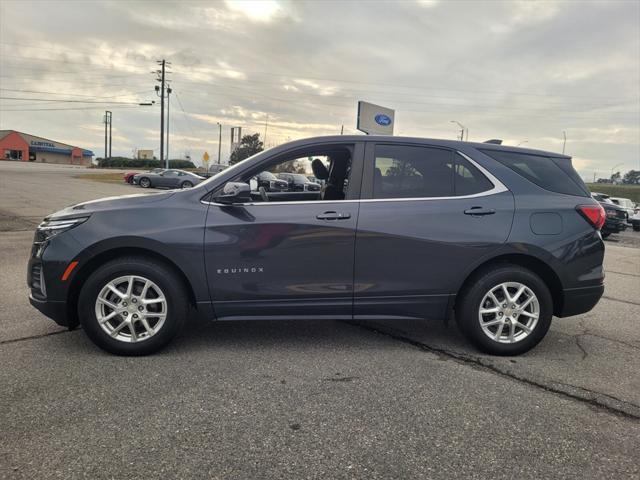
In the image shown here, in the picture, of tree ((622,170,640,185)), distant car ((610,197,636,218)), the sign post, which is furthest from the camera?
tree ((622,170,640,185))

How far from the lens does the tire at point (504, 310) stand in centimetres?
389

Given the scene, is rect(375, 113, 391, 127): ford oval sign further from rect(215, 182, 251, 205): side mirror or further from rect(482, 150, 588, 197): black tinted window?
rect(215, 182, 251, 205): side mirror

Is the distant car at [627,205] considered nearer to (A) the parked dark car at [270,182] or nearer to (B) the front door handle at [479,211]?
(B) the front door handle at [479,211]

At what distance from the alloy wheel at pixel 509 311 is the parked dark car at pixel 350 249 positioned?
0.4 inches

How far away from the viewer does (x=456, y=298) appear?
3990 millimetres

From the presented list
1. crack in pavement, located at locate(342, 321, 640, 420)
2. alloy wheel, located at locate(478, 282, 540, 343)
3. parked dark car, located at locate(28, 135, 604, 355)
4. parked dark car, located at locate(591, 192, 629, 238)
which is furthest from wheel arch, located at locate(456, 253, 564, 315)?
parked dark car, located at locate(591, 192, 629, 238)

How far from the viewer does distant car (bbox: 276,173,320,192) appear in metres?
4.44

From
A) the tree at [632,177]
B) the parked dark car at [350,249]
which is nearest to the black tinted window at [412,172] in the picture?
the parked dark car at [350,249]

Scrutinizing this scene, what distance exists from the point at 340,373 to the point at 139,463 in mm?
1573

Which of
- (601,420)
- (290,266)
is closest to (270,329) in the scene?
(290,266)

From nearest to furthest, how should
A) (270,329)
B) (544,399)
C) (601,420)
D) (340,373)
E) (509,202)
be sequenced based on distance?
(601,420)
(544,399)
(340,373)
(509,202)
(270,329)

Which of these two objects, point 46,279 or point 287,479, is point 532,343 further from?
point 46,279

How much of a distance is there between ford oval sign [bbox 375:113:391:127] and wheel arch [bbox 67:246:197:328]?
30.5 m

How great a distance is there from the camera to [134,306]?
12.0ft
